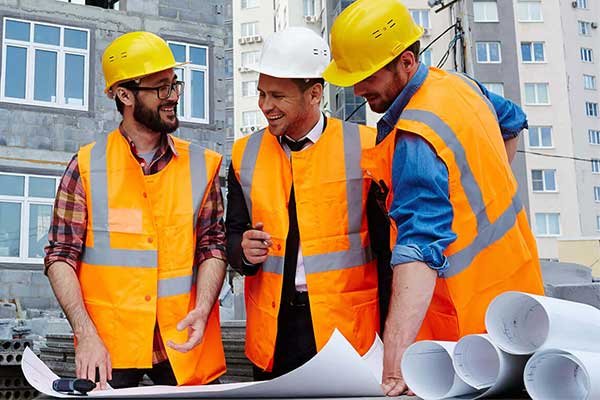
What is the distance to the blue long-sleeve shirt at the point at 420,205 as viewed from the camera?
6.51ft

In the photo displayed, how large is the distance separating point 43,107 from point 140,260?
12314 millimetres

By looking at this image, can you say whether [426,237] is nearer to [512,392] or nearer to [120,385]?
[512,392]

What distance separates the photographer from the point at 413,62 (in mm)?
2389

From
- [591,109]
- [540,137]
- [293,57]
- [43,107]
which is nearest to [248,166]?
[293,57]

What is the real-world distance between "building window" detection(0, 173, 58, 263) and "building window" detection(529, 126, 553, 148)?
Answer: 2705 cm

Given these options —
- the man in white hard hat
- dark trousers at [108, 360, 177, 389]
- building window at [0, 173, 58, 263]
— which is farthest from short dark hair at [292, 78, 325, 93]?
building window at [0, 173, 58, 263]

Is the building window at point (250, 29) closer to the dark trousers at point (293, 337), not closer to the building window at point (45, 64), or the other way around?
the building window at point (45, 64)

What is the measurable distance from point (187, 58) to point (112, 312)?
13644 mm

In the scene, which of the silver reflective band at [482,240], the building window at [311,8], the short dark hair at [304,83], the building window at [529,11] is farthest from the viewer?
the building window at [311,8]

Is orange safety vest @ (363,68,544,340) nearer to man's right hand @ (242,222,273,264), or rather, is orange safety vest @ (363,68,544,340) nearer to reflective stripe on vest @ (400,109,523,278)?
reflective stripe on vest @ (400,109,523,278)

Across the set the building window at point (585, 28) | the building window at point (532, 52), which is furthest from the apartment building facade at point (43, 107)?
the building window at point (585, 28)

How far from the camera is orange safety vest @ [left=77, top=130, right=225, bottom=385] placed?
281 centimetres

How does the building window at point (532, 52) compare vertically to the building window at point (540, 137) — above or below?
above

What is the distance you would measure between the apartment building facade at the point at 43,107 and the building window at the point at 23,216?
2 centimetres
